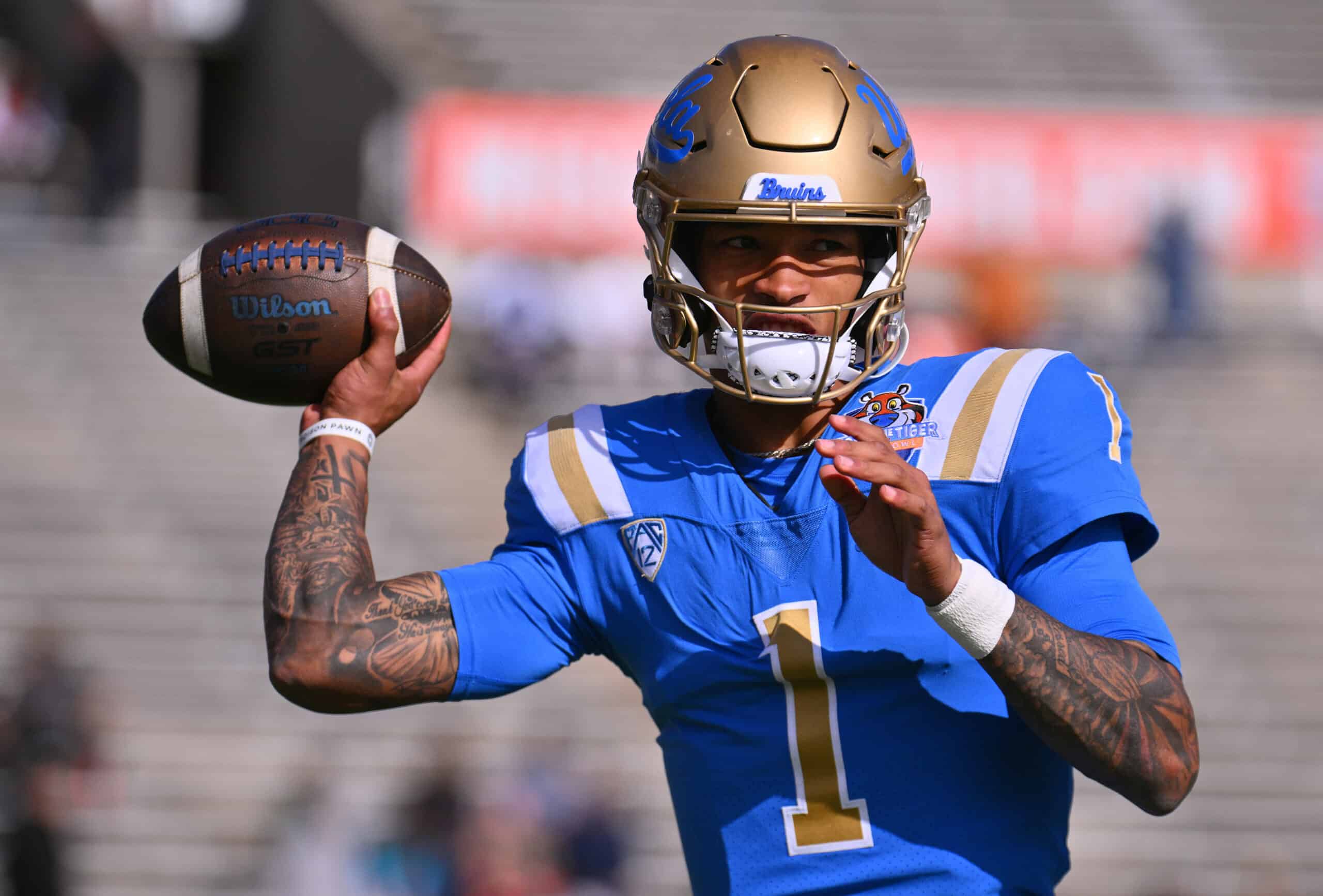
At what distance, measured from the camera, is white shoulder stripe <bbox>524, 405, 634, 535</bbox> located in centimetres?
220

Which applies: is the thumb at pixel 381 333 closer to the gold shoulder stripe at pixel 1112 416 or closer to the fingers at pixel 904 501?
the fingers at pixel 904 501

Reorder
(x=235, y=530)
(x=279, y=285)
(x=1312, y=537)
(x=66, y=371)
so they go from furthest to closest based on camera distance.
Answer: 1. (x=66, y=371)
2. (x=1312, y=537)
3. (x=235, y=530)
4. (x=279, y=285)

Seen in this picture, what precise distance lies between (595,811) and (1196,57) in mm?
12497

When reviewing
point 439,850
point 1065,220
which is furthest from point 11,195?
point 439,850

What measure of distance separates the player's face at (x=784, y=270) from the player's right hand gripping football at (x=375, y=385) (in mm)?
445

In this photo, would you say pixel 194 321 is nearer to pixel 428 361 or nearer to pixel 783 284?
pixel 428 361

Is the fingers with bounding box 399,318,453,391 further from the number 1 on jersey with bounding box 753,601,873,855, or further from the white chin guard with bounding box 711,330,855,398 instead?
the number 1 on jersey with bounding box 753,601,873,855

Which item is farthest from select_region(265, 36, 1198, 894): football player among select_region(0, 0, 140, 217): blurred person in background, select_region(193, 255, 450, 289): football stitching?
select_region(0, 0, 140, 217): blurred person in background

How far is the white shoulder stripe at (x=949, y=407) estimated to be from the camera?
2.02 meters

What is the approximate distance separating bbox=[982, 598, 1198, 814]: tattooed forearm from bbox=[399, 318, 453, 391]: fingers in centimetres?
99

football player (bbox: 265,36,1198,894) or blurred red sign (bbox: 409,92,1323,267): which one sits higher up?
blurred red sign (bbox: 409,92,1323,267)

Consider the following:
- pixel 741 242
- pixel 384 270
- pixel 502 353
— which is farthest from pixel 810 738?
pixel 502 353

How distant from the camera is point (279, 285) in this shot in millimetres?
2334

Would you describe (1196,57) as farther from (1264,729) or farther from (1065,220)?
(1264,729)
